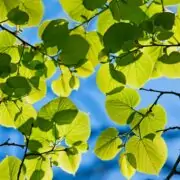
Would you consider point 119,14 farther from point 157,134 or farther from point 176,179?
point 176,179

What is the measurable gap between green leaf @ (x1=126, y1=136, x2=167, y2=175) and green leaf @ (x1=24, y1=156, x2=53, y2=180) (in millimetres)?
140

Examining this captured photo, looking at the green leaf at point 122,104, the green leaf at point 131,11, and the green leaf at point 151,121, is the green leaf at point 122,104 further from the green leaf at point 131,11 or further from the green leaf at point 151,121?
the green leaf at point 131,11

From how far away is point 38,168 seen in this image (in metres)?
0.67

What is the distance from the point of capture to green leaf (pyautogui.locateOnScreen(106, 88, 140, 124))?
0.66m

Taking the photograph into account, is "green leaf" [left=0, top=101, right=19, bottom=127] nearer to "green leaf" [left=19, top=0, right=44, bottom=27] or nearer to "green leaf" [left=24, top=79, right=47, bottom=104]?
"green leaf" [left=24, top=79, right=47, bottom=104]

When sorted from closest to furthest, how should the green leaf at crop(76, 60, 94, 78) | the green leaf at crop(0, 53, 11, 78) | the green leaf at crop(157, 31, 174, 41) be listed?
the green leaf at crop(157, 31, 174, 41) < the green leaf at crop(0, 53, 11, 78) < the green leaf at crop(76, 60, 94, 78)

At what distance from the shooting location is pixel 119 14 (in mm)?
519

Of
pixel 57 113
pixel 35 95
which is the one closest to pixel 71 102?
pixel 57 113

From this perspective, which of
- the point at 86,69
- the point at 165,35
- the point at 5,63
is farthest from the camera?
the point at 86,69

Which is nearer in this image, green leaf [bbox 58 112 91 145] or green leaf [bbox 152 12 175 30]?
green leaf [bbox 152 12 175 30]

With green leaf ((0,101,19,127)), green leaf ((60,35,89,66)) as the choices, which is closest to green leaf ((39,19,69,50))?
green leaf ((60,35,89,66))

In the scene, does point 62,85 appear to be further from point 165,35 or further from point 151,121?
point 165,35

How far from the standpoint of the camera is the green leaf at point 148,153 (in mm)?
657

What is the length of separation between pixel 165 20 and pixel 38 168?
0.33m
